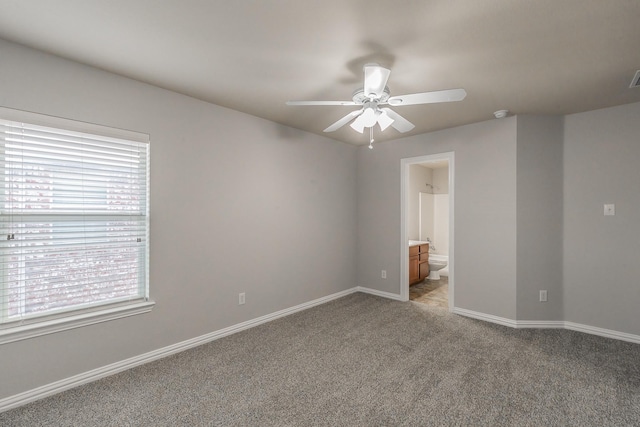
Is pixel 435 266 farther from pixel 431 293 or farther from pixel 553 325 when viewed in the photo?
pixel 553 325

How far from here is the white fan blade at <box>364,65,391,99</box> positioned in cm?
198

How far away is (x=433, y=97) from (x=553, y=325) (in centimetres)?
312

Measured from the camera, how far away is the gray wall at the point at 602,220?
3.08 metres

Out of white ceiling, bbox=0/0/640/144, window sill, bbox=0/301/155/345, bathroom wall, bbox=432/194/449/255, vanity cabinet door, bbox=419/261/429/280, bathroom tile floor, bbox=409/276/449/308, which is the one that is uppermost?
white ceiling, bbox=0/0/640/144

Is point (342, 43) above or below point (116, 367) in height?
above

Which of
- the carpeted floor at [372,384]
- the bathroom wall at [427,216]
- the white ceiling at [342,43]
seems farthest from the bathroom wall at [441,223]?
the white ceiling at [342,43]

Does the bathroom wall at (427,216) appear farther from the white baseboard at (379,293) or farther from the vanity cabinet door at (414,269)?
the white baseboard at (379,293)

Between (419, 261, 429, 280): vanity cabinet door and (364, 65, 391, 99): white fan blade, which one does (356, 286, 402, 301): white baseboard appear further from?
(364, 65, 391, 99): white fan blade

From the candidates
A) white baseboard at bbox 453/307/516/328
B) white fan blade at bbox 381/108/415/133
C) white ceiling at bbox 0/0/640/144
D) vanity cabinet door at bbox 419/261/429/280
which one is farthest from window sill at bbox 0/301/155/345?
vanity cabinet door at bbox 419/261/429/280

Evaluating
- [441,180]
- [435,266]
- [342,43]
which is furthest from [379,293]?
[342,43]

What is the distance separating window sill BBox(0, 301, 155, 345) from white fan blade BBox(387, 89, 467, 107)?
2.67 meters

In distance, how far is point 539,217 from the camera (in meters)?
3.48

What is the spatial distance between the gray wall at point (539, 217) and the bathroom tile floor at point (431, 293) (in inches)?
43.1

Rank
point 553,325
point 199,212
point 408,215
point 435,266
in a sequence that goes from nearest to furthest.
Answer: point 199,212 < point 553,325 < point 408,215 < point 435,266
